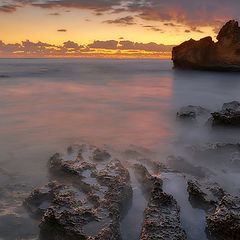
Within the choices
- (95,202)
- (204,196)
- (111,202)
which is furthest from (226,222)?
(95,202)

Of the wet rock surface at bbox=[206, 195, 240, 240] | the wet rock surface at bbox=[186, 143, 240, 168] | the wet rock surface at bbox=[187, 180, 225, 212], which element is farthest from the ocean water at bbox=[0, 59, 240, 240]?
the wet rock surface at bbox=[206, 195, 240, 240]

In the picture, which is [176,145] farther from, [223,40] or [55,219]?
[223,40]

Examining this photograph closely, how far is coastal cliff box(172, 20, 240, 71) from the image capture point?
25247 mm

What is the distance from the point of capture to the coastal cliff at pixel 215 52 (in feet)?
82.8

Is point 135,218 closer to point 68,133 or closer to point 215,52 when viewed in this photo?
point 68,133

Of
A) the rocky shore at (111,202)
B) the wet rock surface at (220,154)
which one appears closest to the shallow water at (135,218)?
the rocky shore at (111,202)

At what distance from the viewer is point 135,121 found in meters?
8.39

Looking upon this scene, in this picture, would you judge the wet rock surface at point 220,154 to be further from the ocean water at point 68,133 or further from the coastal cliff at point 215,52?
the coastal cliff at point 215,52

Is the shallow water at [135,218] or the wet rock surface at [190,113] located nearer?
Result: the shallow water at [135,218]

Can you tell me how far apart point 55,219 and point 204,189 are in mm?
2064

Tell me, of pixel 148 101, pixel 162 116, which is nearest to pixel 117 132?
pixel 162 116

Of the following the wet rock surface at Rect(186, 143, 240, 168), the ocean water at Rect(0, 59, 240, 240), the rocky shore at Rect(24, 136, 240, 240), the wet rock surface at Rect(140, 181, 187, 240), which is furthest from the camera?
the wet rock surface at Rect(186, 143, 240, 168)

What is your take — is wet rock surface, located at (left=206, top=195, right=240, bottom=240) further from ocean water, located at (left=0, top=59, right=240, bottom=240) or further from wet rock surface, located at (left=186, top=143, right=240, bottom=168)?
wet rock surface, located at (left=186, top=143, right=240, bottom=168)

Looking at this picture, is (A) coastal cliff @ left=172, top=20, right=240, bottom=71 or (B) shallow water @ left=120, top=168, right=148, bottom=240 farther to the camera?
(A) coastal cliff @ left=172, top=20, right=240, bottom=71
